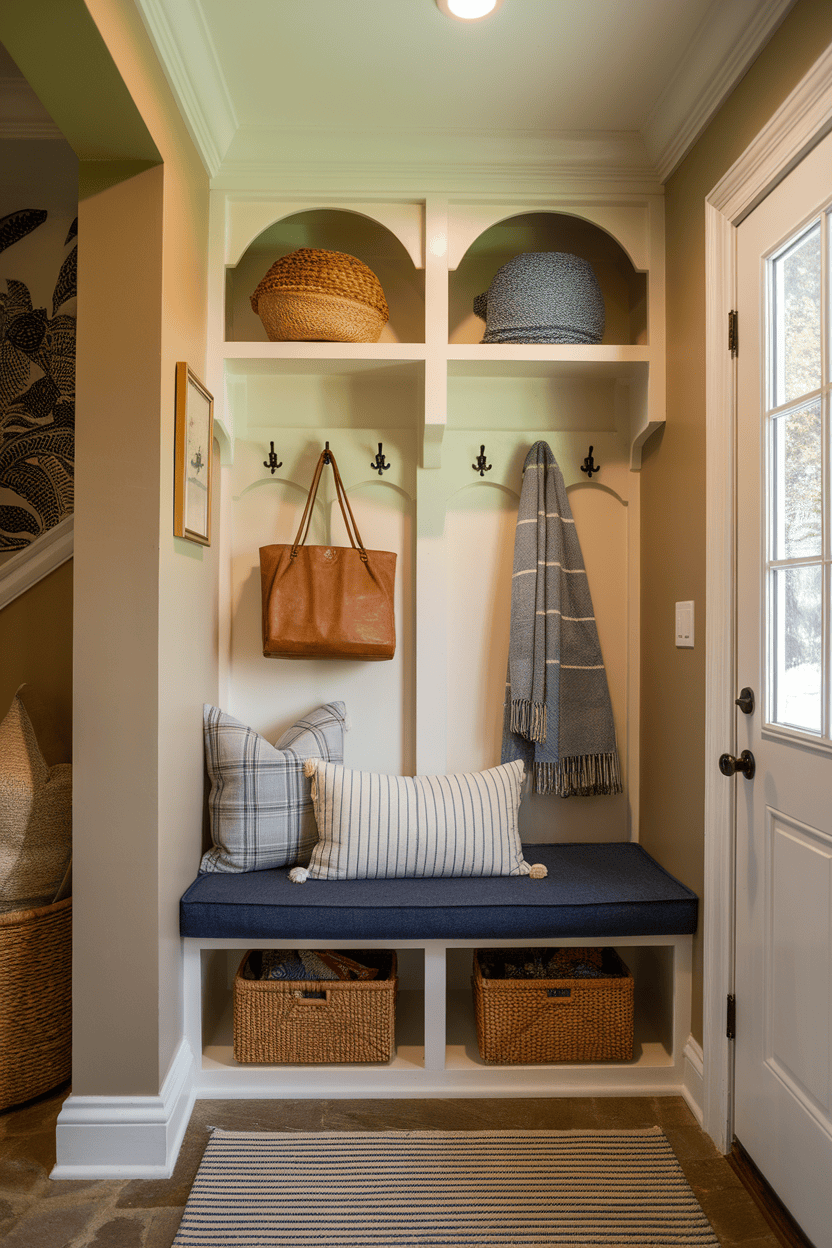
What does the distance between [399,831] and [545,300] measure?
1.50 m

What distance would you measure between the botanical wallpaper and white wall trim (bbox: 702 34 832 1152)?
75.1 inches

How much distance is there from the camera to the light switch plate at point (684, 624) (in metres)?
1.91

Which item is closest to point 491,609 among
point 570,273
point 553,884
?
point 553,884

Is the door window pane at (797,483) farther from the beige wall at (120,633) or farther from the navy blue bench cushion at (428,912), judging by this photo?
the beige wall at (120,633)

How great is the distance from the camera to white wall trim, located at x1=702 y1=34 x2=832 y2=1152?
1722mm

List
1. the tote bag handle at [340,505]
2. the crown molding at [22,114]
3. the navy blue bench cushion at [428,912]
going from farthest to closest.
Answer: the tote bag handle at [340,505], the crown molding at [22,114], the navy blue bench cushion at [428,912]

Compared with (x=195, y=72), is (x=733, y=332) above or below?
below

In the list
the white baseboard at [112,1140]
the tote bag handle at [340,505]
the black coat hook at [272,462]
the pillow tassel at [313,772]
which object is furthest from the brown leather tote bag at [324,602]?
the white baseboard at [112,1140]

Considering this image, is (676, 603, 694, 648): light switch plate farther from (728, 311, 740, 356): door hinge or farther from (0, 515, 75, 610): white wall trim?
(0, 515, 75, 610): white wall trim

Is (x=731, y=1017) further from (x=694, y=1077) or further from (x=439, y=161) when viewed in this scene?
(x=439, y=161)

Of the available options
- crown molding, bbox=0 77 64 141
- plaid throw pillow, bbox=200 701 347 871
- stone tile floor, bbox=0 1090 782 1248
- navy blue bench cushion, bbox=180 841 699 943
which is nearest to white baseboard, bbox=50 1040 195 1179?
stone tile floor, bbox=0 1090 782 1248

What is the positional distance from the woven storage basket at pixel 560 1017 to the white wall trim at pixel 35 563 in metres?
1.60

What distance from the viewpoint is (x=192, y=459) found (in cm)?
188

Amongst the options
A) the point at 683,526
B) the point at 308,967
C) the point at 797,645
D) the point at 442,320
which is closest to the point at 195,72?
the point at 442,320
